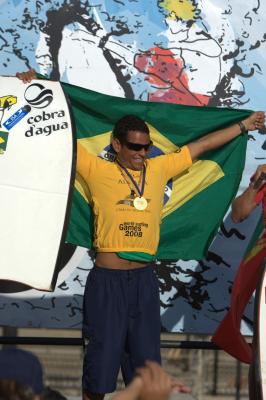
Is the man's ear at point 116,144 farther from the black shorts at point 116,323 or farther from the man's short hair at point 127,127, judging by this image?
the black shorts at point 116,323

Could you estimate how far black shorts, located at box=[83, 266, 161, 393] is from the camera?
4664mm

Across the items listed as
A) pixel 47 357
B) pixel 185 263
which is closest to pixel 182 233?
pixel 185 263

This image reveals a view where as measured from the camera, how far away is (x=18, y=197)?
479 centimetres

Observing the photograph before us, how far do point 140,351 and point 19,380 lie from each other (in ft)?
7.69

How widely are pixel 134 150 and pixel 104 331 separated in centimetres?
94

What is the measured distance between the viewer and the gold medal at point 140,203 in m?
4.69

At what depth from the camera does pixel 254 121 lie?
523 cm

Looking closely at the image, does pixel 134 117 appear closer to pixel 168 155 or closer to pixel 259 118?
pixel 168 155

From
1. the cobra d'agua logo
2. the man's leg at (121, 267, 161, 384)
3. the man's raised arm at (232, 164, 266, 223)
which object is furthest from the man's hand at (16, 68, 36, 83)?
the man's raised arm at (232, 164, 266, 223)

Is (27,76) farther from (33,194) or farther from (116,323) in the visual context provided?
(116,323)

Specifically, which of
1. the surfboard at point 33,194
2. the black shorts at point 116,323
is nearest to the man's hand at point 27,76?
the surfboard at point 33,194

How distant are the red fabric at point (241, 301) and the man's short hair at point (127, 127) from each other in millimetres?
731

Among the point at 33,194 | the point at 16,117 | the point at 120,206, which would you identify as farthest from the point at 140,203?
the point at 16,117

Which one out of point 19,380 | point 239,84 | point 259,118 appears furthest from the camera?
point 239,84
